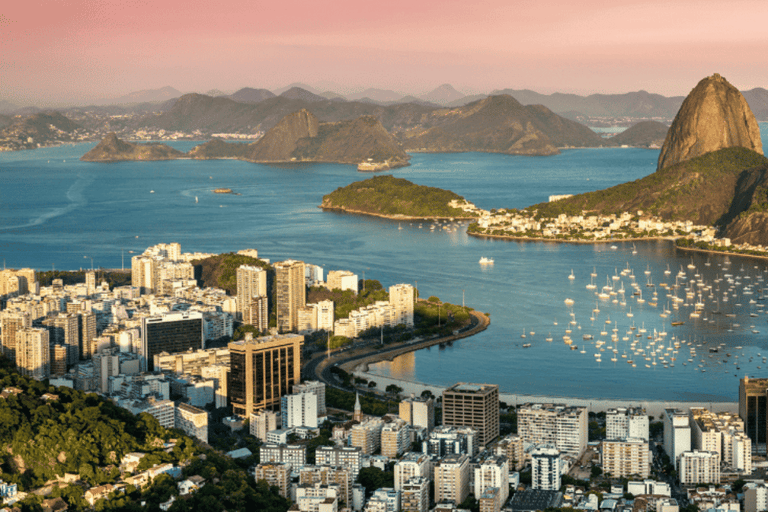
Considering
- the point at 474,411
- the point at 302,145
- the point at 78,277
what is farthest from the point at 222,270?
the point at 302,145

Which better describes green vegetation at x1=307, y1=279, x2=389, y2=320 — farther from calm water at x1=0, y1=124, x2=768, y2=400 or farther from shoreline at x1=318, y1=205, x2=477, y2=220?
shoreline at x1=318, y1=205, x2=477, y2=220

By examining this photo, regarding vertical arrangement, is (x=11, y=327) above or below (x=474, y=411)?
above

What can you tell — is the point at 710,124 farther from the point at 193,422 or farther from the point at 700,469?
the point at 193,422

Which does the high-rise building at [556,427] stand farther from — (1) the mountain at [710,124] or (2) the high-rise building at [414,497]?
(1) the mountain at [710,124]

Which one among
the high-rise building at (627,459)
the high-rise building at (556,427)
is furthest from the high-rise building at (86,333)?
the high-rise building at (627,459)

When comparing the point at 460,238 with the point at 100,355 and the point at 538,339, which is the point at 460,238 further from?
the point at 100,355
